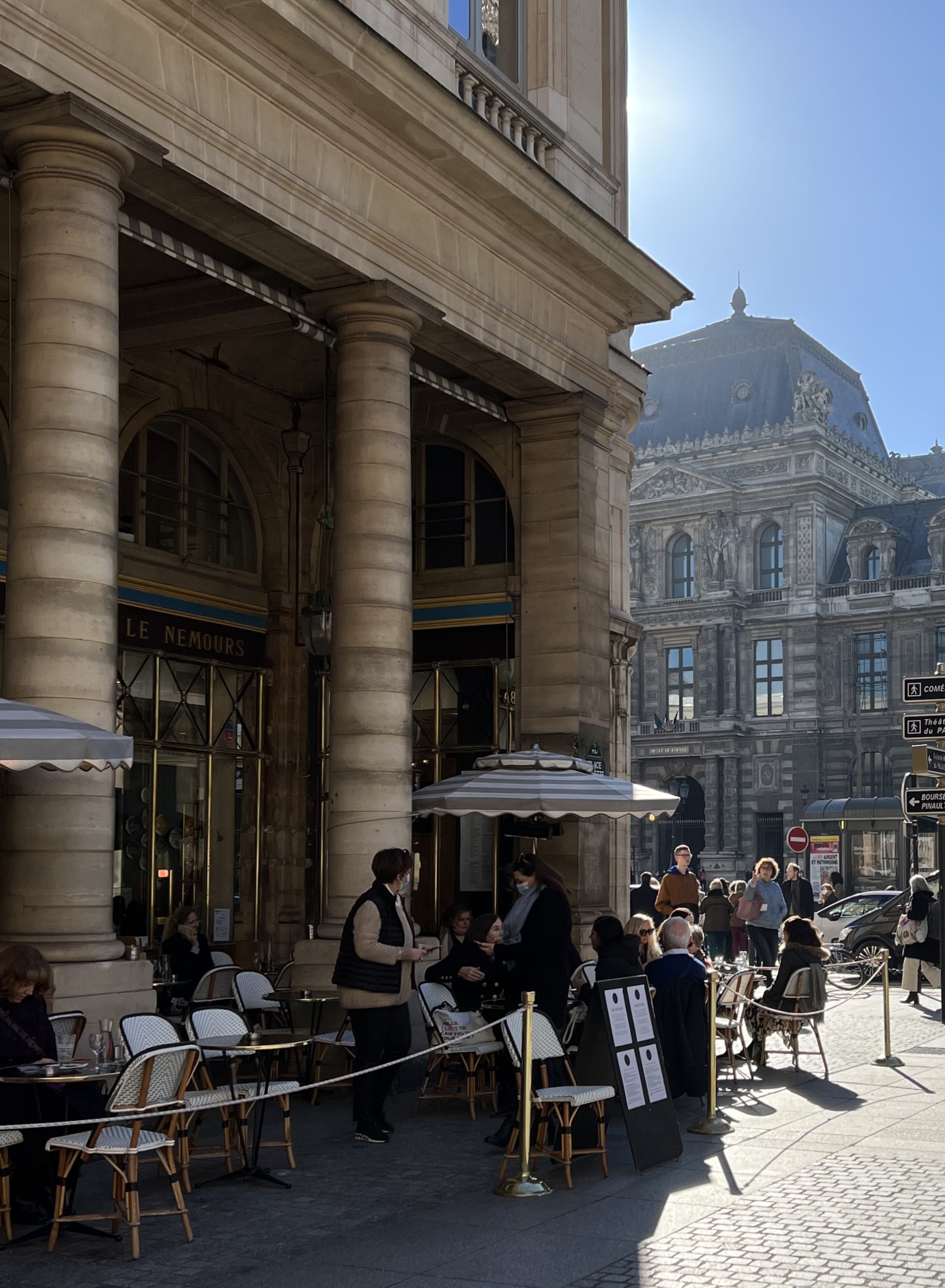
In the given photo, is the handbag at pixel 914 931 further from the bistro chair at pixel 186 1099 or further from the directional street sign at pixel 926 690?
the bistro chair at pixel 186 1099

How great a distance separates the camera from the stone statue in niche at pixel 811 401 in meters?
A: 75.6

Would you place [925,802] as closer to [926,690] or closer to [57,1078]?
[926,690]

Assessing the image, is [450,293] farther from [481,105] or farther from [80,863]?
[80,863]

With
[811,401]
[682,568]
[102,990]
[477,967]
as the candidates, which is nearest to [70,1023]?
[102,990]

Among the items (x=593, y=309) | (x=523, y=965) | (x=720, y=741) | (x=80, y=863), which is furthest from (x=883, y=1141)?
(x=720, y=741)

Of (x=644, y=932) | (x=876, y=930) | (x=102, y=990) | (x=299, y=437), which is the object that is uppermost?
(x=299, y=437)

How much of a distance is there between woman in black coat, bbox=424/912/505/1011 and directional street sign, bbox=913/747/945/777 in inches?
306

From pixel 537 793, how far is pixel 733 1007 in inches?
111

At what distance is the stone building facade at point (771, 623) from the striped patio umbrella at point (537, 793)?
5460 centimetres

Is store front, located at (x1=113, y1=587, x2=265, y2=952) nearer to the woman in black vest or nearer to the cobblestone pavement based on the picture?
the cobblestone pavement

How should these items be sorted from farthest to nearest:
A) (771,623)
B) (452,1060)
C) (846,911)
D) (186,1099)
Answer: (771,623) < (846,911) < (452,1060) < (186,1099)

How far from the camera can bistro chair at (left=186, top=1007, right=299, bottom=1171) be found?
905cm

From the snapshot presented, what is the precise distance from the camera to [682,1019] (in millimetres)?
11258

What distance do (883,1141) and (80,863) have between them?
553cm
